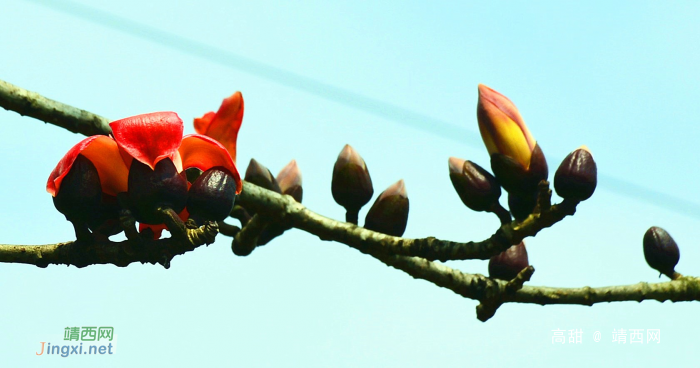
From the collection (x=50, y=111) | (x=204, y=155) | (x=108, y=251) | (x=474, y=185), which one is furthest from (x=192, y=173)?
(x=474, y=185)

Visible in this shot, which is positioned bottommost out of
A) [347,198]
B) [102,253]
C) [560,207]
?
[102,253]

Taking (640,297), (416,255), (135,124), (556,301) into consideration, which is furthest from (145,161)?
(640,297)

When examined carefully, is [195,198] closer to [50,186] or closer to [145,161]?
[145,161]

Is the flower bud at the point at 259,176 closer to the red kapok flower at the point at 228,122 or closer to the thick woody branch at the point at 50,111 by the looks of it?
the red kapok flower at the point at 228,122

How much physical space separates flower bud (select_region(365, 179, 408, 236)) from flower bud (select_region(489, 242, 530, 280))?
8.3 inches

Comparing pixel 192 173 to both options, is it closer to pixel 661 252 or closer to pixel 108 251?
pixel 108 251

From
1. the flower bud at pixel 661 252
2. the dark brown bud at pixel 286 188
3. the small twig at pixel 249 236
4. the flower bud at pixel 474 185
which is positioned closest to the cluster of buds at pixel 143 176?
the flower bud at pixel 474 185

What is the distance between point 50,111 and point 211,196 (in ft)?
1.75

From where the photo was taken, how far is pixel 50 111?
1.29 metres

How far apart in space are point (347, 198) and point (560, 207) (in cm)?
47

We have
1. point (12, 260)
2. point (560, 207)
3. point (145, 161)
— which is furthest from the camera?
point (560, 207)

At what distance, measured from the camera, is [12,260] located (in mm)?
1068

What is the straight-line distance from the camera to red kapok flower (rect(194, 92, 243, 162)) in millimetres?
1422

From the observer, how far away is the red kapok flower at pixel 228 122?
56.0 inches
